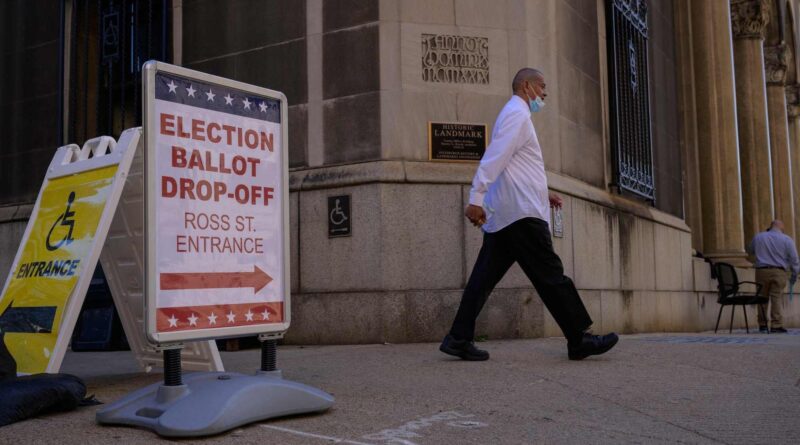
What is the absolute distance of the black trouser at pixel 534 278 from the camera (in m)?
5.68

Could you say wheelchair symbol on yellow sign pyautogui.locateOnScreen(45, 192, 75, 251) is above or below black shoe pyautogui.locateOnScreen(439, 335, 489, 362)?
above

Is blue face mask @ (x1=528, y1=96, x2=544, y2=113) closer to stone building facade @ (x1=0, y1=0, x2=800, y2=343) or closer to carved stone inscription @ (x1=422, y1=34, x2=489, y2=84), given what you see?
stone building facade @ (x1=0, y1=0, x2=800, y2=343)

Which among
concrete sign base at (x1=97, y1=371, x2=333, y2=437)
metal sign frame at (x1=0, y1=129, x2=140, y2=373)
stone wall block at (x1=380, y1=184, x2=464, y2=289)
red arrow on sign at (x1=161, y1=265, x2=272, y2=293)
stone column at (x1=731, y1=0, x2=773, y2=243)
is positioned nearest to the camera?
concrete sign base at (x1=97, y1=371, x2=333, y2=437)

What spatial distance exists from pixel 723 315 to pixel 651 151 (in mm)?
5345

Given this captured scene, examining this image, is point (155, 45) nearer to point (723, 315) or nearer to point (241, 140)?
point (241, 140)

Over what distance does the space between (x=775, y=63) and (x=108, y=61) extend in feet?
78.5

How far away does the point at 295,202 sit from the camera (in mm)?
8281

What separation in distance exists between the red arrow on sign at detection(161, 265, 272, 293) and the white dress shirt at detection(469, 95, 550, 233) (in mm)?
1883

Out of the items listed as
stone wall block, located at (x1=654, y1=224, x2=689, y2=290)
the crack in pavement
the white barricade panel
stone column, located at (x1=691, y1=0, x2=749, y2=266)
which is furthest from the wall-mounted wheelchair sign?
stone column, located at (x1=691, y1=0, x2=749, y2=266)

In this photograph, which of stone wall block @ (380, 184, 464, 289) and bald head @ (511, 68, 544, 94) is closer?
bald head @ (511, 68, 544, 94)

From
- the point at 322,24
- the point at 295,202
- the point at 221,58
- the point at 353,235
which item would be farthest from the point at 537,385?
the point at 221,58

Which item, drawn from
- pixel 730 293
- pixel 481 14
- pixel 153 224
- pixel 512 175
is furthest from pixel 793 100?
pixel 153 224

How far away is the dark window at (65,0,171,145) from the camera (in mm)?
10062

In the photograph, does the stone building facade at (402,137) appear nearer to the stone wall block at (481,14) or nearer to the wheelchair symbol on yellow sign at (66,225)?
the stone wall block at (481,14)
